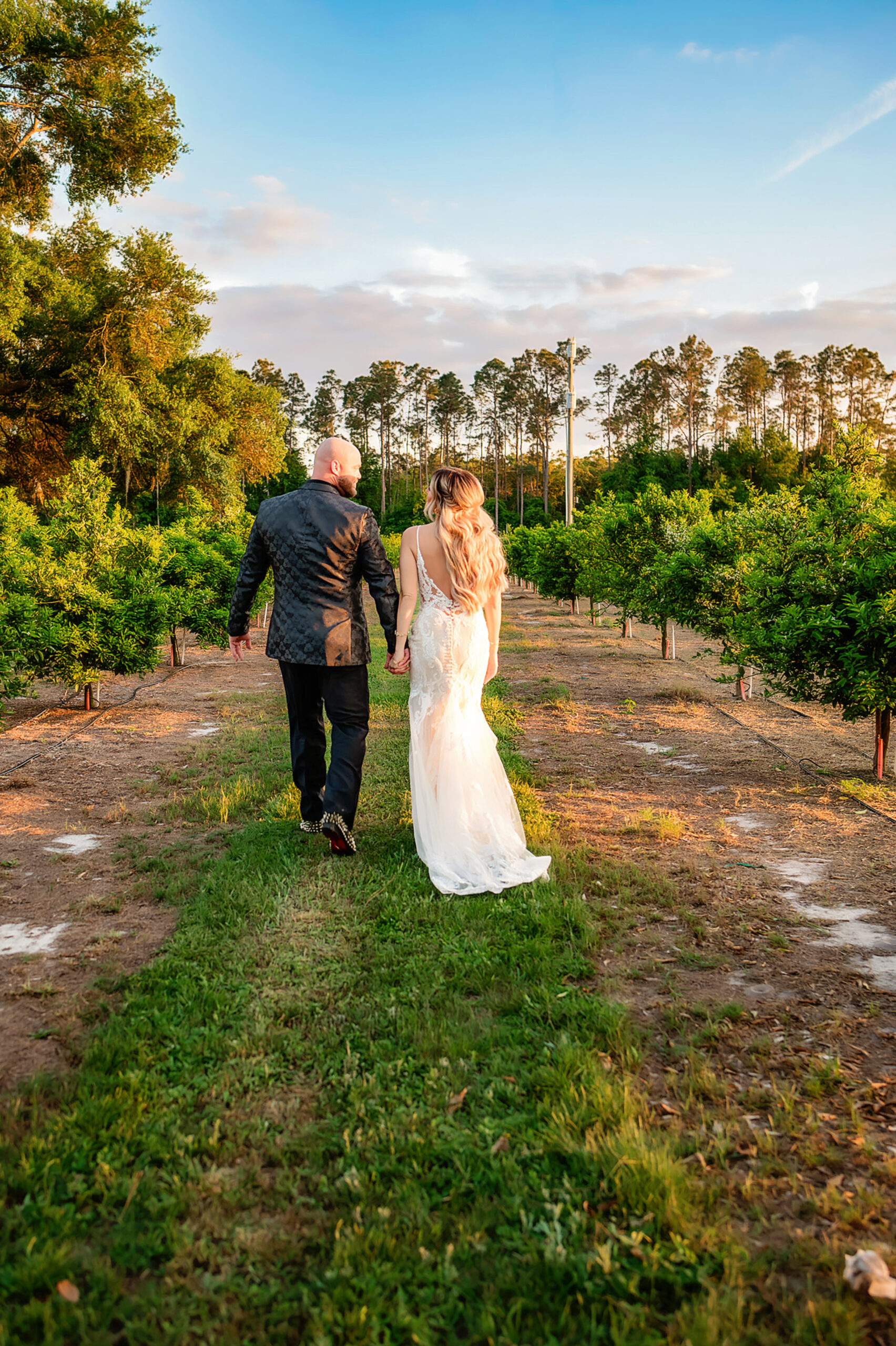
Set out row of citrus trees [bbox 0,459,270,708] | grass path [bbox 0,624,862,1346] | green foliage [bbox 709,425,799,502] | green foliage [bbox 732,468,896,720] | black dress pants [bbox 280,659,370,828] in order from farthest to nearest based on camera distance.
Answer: green foliage [bbox 709,425,799,502] < row of citrus trees [bbox 0,459,270,708] < green foliage [bbox 732,468,896,720] < black dress pants [bbox 280,659,370,828] < grass path [bbox 0,624,862,1346]

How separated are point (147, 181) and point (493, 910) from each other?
25.9m

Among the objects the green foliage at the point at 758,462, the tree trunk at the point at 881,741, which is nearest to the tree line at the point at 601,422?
the green foliage at the point at 758,462

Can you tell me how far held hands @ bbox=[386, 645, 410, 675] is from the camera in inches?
191

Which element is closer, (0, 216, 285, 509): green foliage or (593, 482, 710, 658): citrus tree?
(593, 482, 710, 658): citrus tree

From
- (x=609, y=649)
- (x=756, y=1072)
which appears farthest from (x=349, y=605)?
(x=609, y=649)

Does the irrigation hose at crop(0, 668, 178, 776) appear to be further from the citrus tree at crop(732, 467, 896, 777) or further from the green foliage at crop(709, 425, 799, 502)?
the green foliage at crop(709, 425, 799, 502)

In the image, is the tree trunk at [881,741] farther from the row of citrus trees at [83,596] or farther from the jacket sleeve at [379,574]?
the row of citrus trees at [83,596]

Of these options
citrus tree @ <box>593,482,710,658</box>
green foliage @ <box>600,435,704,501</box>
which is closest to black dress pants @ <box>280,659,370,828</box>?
citrus tree @ <box>593,482,710,658</box>

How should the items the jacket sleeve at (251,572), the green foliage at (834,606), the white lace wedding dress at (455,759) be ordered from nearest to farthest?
1. the white lace wedding dress at (455,759)
2. the jacket sleeve at (251,572)
3. the green foliage at (834,606)

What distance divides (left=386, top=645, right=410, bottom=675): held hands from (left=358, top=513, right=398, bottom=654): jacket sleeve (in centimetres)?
4

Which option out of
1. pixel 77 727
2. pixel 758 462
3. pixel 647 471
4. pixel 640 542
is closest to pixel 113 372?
pixel 640 542

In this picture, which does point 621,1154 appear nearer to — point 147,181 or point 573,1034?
point 573,1034

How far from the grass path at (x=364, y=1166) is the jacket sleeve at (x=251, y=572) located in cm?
204

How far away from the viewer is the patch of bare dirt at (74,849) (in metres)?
3.19
